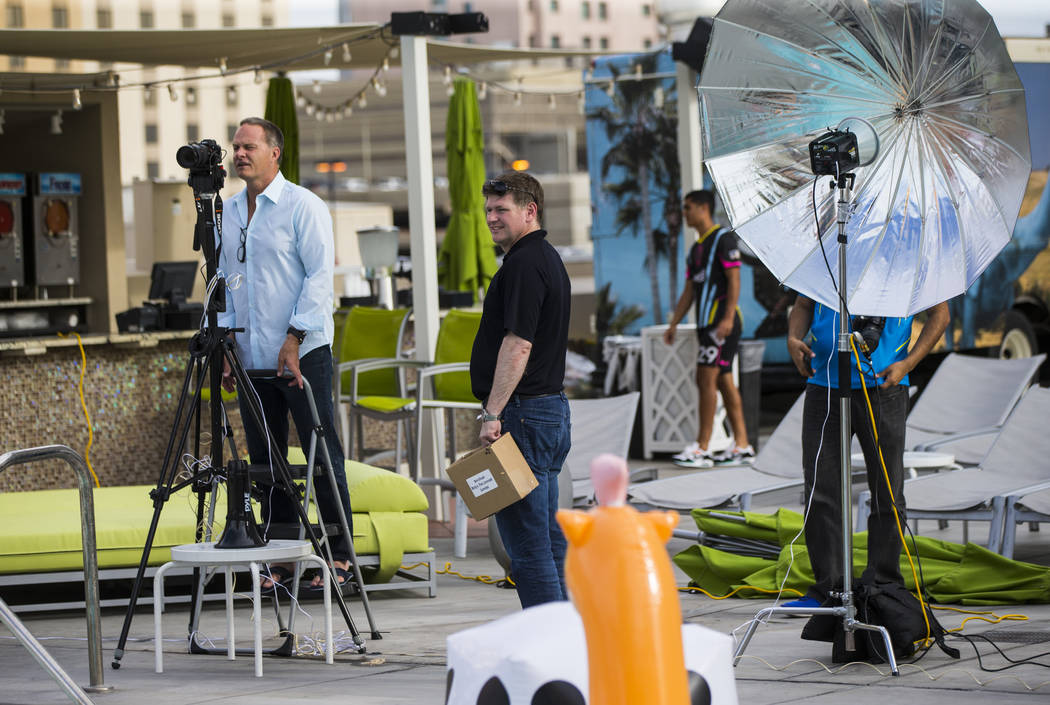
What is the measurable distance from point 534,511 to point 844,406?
3.29 feet

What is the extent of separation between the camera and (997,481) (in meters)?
6.72

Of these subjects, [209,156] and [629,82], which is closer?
[209,156]

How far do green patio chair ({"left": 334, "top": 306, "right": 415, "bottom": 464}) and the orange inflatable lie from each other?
6.37m

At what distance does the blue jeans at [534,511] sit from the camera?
178 inches

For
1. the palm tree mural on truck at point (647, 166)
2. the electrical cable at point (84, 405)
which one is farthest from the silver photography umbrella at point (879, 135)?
the palm tree mural on truck at point (647, 166)

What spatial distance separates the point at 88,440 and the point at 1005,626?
531cm

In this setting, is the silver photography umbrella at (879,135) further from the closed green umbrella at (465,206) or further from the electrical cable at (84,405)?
the closed green umbrella at (465,206)

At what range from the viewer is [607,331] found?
1342 cm

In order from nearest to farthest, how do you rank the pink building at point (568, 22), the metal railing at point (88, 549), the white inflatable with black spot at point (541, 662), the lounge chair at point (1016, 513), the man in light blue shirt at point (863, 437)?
the white inflatable with black spot at point (541, 662) → the metal railing at point (88, 549) → the man in light blue shirt at point (863, 437) → the lounge chair at point (1016, 513) → the pink building at point (568, 22)

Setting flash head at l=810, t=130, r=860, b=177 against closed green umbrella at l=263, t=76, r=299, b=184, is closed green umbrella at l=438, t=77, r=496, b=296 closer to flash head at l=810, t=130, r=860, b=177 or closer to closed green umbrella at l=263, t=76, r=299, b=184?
closed green umbrella at l=263, t=76, r=299, b=184

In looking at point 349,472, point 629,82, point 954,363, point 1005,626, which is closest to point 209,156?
point 349,472

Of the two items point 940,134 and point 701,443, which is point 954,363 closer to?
point 701,443

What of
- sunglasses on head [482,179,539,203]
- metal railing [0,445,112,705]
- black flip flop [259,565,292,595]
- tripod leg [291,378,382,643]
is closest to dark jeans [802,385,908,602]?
sunglasses on head [482,179,539,203]

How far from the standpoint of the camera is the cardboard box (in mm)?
4410
